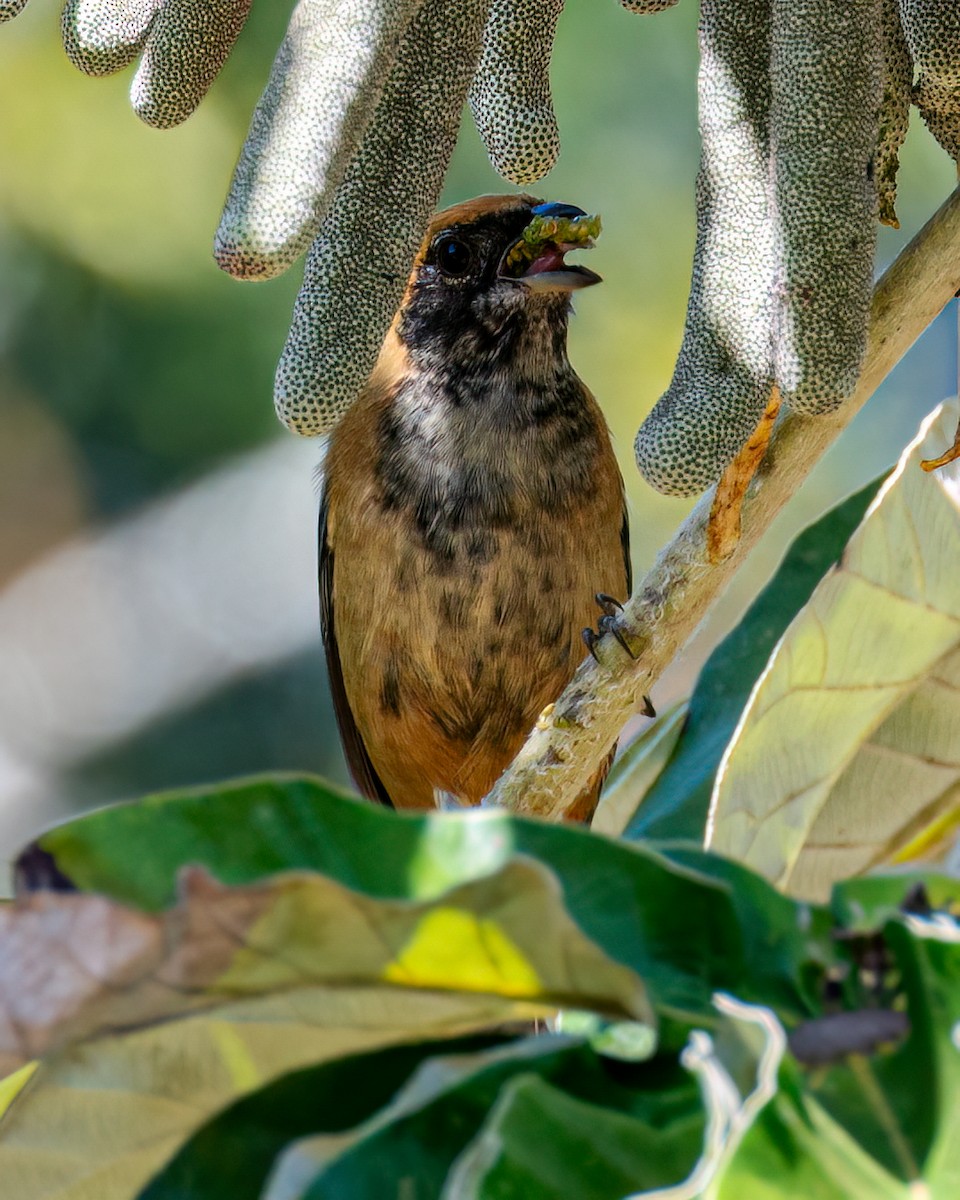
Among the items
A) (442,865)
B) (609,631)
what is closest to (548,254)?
(609,631)

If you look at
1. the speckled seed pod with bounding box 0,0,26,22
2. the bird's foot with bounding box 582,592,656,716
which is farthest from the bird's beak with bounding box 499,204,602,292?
the speckled seed pod with bounding box 0,0,26,22

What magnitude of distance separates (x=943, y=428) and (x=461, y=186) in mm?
4250

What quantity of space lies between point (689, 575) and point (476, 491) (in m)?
1.40

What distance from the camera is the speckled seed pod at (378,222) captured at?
979 mm

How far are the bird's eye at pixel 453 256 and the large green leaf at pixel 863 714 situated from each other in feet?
5.53

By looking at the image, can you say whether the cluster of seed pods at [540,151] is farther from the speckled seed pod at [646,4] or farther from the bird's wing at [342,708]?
the bird's wing at [342,708]

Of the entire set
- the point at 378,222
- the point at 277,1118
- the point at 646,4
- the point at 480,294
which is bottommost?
the point at 277,1118

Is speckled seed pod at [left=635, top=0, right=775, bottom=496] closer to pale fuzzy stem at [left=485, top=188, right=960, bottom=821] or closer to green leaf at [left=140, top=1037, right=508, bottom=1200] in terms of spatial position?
pale fuzzy stem at [left=485, top=188, right=960, bottom=821]

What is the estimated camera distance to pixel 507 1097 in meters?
0.62

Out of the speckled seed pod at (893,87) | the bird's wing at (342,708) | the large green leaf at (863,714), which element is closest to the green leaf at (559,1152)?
the large green leaf at (863,714)

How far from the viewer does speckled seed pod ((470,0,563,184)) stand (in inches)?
42.8

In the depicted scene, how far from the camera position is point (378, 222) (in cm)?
100

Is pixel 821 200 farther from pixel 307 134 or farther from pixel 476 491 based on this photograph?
pixel 476 491

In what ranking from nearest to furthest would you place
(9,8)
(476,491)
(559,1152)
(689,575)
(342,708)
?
(559,1152)
(9,8)
(689,575)
(476,491)
(342,708)
